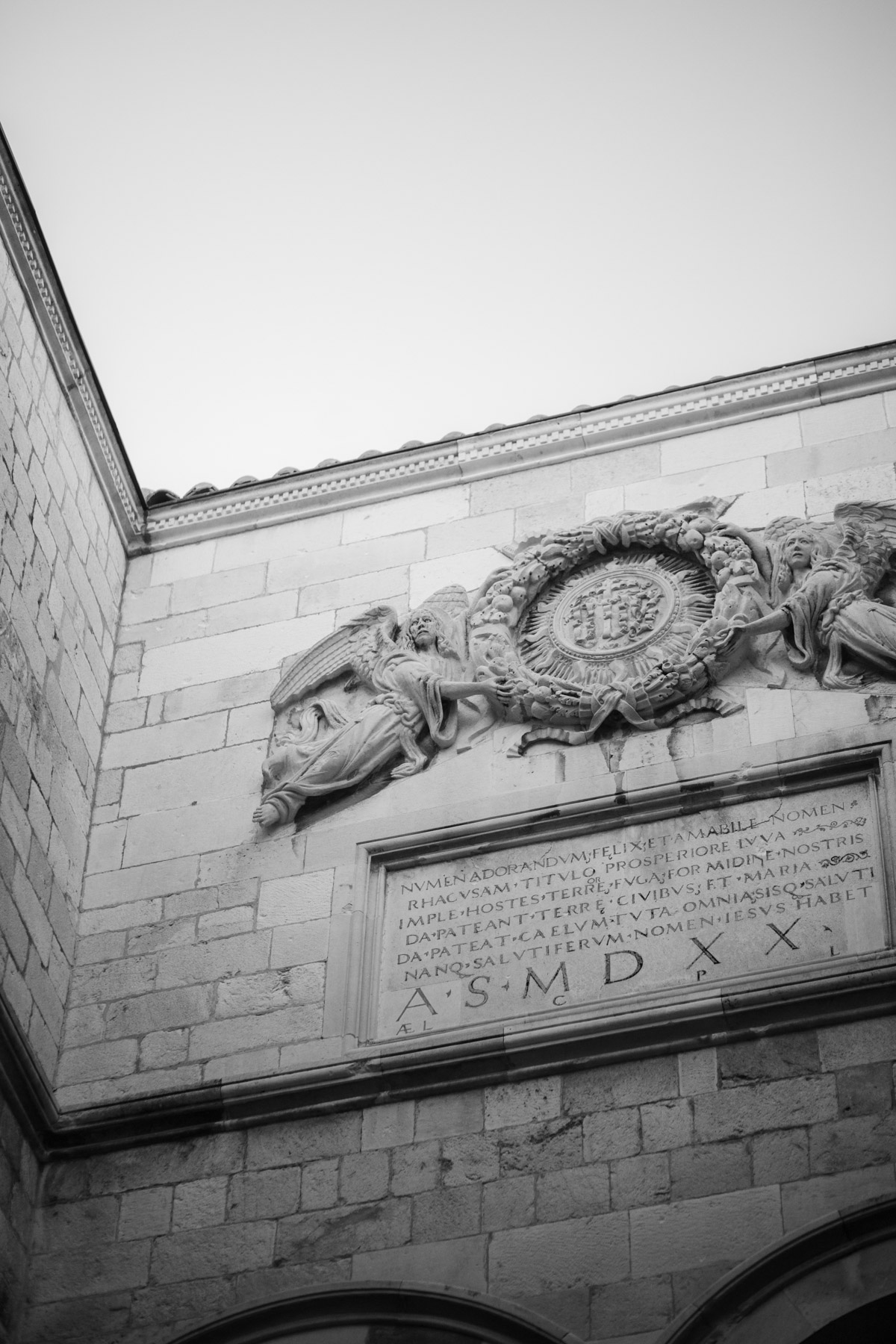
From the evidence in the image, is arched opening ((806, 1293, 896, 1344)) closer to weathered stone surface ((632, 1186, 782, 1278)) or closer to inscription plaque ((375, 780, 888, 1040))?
weathered stone surface ((632, 1186, 782, 1278))

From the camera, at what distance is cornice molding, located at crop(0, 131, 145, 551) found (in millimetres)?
Answer: 11039

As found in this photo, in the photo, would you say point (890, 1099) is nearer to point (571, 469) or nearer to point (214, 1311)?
point (214, 1311)

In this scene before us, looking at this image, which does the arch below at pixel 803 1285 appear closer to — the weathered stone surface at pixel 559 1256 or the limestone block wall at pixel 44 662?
the weathered stone surface at pixel 559 1256

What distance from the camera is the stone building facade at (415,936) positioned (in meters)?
8.57

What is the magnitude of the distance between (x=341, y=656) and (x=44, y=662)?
1.44 meters

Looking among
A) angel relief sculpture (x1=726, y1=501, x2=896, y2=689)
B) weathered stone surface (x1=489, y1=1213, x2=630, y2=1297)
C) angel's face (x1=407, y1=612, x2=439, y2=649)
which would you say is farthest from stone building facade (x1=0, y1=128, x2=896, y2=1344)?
angel's face (x1=407, y1=612, x2=439, y2=649)

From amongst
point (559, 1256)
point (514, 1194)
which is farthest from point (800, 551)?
point (559, 1256)

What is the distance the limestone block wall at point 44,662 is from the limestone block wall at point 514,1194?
3.10ft

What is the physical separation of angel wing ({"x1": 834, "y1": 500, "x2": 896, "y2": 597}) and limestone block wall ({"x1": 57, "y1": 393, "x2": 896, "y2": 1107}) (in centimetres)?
23

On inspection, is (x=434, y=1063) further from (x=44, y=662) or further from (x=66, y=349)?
(x=66, y=349)

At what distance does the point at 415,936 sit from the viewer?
978 cm

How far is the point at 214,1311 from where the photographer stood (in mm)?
8727

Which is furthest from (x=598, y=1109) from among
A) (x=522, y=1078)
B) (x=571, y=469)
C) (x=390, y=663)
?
(x=571, y=469)

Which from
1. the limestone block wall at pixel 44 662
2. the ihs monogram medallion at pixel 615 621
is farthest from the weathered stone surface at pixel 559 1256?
the ihs monogram medallion at pixel 615 621
